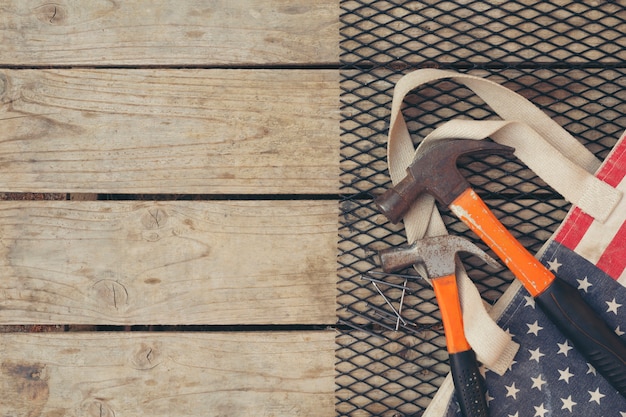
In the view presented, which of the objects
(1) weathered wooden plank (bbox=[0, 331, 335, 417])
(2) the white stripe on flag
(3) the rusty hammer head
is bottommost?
(1) weathered wooden plank (bbox=[0, 331, 335, 417])

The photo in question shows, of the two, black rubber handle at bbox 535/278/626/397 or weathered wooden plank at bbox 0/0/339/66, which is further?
weathered wooden plank at bbox 0/0/339/66

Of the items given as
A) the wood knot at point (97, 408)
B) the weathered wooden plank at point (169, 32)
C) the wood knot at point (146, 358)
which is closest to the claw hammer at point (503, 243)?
the weathered wooden plank at point (169, 32)

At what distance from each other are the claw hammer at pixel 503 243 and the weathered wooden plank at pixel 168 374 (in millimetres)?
320

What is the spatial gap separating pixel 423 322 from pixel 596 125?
48cm

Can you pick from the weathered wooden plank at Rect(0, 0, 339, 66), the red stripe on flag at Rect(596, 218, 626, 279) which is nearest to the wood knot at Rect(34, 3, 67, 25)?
the weathered wooden plank at Rect(0, 0, 339, 66)

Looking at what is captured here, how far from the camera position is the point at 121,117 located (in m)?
1.01

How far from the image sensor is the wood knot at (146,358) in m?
1.00

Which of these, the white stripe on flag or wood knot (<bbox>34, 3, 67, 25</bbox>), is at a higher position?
wood knot (<bbox>34, 3, 67, 25</bbox>)

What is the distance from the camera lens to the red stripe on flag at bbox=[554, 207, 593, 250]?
36.7 inches

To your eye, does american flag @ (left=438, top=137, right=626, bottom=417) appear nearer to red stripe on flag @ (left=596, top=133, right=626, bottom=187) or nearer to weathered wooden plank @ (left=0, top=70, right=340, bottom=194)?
red stripe on flag @ (left=596, top=133, right=626, bottom=187)

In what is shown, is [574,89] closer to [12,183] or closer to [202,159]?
[202,159]

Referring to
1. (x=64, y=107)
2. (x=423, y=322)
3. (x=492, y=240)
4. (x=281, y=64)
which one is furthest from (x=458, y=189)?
(x=64, y=107)

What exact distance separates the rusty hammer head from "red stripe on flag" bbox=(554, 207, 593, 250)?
192 mm

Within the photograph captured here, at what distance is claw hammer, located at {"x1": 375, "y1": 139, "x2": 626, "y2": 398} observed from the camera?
34.4 inches
